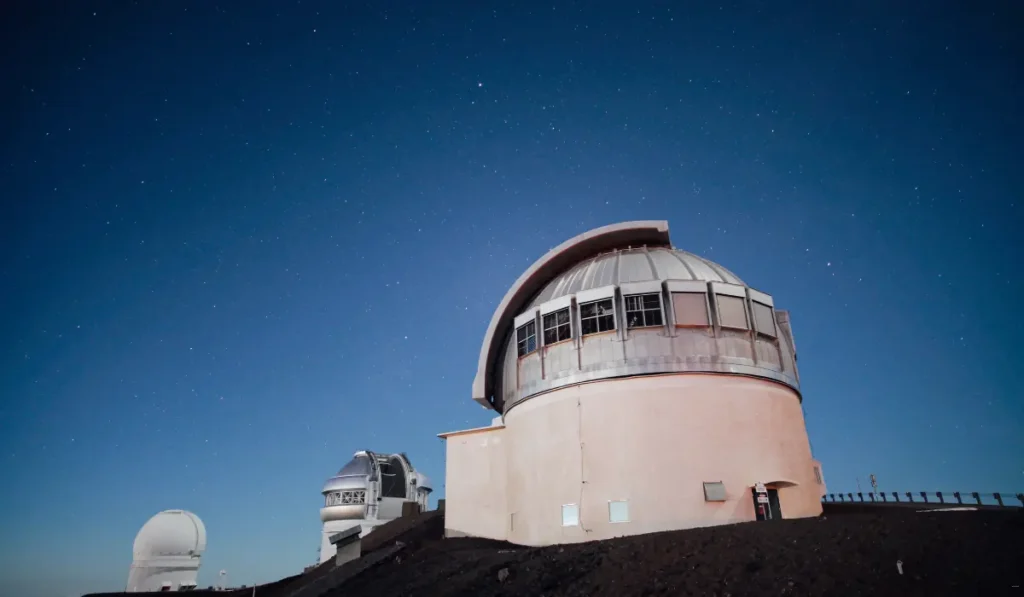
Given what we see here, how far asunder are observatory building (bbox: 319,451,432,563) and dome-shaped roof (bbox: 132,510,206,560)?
918 centimetres

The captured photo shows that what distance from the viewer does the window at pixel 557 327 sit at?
1898 cm

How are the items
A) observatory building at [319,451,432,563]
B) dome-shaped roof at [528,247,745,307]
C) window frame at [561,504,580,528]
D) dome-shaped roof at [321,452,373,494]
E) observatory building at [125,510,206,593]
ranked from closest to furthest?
window frame at [561,504,580,528], dome-shaped roof at [528,247,745,307], observatory building at [125,510,206,593], observatory building at [319,451,432,563], dome-shaped roof at [321,452,373,494]

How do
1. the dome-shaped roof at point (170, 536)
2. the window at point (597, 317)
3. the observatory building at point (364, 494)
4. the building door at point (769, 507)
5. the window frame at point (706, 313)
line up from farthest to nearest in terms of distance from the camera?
the observatory building at point (364, 494) → the dome-shaped roof at point (170, 536) → the window at point (597, 317) → the window frame at point (706, 313) → the building door at point (769, 507)

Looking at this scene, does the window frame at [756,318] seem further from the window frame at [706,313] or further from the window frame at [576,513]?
the window frame at [576,513]

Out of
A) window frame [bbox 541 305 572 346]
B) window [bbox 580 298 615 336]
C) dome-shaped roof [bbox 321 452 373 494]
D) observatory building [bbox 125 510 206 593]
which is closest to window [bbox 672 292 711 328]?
window [bbox 580 298 615 336]

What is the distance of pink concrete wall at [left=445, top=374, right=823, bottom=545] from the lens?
16.1 metres

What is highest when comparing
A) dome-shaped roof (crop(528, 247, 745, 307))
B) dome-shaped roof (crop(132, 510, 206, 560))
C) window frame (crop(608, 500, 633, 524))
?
dome-shaped roof (crop(528, 247, 745, 307))

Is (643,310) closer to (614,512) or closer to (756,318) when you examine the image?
(756,318)

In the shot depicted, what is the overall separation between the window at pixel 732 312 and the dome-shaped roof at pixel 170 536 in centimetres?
4363

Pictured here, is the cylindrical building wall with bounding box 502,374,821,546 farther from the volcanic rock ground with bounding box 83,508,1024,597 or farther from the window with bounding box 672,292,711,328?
the volcanic rock ground with bounding box 83,508,1024,597

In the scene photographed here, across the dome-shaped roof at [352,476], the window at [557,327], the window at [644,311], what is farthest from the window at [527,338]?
the dome-shaped roof at [352,476]

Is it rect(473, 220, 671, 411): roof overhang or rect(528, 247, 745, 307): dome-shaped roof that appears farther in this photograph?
rect(473, 220, 671, 411): roof overhang

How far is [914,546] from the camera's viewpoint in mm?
9438

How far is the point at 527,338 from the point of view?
20.4 metres
